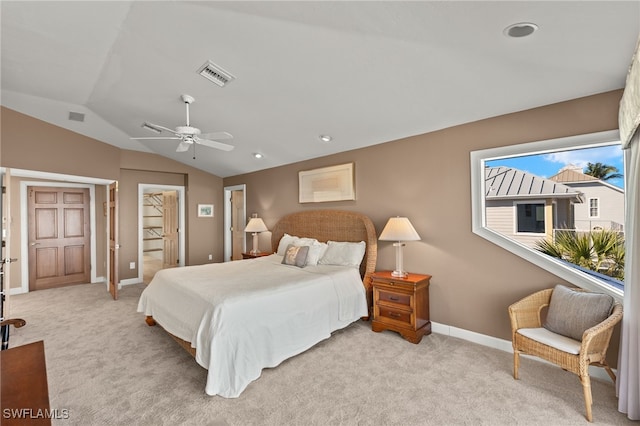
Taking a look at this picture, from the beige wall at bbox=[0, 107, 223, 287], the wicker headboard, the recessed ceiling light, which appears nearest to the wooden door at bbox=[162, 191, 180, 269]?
the beige wall at bbox=[0, 107, 223, 287]

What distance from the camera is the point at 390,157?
4012 millimetres

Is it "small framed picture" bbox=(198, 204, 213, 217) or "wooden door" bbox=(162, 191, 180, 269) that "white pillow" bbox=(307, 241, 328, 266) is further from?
"wooden door" bbox=(162, 191, 180, 269)

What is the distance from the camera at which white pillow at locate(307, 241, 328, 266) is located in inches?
163

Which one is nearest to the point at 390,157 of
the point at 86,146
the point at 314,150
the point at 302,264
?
the point at 314,150

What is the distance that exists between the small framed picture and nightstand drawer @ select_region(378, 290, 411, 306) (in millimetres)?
5039

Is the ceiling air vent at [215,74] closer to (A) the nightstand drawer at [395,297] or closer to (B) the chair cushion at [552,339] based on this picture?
(A) the nightstand drawer at [395,297]

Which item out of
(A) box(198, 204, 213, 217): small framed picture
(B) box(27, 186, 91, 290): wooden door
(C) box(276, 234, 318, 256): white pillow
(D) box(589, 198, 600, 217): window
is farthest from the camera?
(A) box(198, 204, 213, 217): small framed picture

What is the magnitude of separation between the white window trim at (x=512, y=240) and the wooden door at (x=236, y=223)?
549 centimetres

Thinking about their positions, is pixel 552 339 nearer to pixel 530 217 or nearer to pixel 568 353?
pixel 568 353

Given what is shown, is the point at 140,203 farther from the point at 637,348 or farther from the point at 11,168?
the point at 637,348

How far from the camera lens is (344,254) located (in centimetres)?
410

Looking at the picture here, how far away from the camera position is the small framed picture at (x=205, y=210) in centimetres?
700

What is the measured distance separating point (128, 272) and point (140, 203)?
58.2 inches

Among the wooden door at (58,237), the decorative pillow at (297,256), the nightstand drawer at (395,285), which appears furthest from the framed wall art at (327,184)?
the wooden door at (58,237)
